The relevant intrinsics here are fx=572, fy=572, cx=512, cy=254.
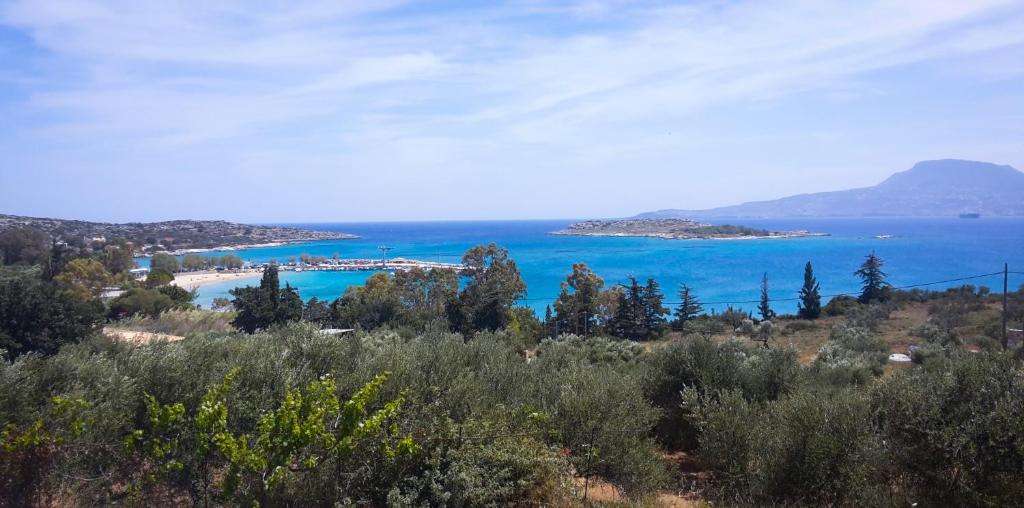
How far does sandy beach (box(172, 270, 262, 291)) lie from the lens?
73625mm

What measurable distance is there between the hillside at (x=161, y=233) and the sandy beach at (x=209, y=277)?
24814mm

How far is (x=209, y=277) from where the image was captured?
7981cm

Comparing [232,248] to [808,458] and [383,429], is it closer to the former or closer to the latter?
[383,429]

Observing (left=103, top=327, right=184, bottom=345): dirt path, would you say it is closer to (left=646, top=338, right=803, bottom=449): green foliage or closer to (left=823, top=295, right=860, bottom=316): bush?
(left=646, top=338, right=803, bottom=449): green foliage

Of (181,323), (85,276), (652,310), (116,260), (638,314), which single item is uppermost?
(116,260)

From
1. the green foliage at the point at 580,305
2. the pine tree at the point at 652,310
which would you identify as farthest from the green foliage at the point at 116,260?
the pine tree at the point at 652,310

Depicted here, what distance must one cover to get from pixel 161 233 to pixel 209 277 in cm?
8705

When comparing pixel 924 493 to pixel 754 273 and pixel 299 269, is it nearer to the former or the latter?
pixel 754 273

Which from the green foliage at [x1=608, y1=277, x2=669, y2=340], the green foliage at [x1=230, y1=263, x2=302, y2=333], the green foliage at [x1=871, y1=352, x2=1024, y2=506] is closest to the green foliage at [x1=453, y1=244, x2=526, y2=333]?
the green foliage at [x1=608, y1=277, x2=669, y2=340]

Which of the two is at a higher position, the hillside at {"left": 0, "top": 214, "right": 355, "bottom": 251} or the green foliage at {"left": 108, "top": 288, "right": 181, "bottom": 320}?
the hillside at {"left": 0, "top": 214, "right": 355, "bottom": 251}

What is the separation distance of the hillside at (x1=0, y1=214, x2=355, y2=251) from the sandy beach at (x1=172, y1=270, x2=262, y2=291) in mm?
24814

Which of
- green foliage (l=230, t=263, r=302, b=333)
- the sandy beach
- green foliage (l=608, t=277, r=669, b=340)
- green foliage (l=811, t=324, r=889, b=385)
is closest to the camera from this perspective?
green foliage (l=811, t=324, r=889, b=385)

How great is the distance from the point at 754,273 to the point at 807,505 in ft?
267

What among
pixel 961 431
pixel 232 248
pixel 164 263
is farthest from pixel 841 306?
pixel 232 248
